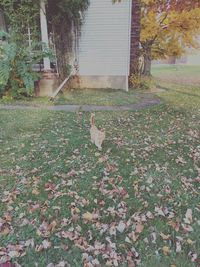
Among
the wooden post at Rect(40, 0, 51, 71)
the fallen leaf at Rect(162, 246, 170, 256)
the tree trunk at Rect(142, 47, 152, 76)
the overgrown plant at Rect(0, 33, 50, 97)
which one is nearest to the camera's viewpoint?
the fallen leaf at Rect(162, 246, 170, 256)

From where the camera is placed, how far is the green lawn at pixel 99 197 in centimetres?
261

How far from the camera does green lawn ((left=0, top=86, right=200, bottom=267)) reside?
261 centimetres

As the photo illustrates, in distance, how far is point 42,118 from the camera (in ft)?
21.6

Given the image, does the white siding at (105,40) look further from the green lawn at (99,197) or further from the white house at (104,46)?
the green lawn at (99,197)

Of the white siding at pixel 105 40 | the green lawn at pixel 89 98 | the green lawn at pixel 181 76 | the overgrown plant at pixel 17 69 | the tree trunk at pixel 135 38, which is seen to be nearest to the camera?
the overgrown plant at pixel 17 69

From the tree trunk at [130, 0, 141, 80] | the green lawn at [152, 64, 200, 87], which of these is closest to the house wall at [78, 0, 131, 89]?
the tree trunk at [130, 0, 141, 80]

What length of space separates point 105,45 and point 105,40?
171 millimetres

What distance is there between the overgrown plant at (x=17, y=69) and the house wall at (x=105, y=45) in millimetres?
2236

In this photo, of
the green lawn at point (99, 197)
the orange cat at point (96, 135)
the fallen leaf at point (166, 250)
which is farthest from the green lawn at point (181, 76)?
the fallen leaf at point (166, 250)

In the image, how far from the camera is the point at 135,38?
10992mm

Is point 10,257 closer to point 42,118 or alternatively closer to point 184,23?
point 42,118

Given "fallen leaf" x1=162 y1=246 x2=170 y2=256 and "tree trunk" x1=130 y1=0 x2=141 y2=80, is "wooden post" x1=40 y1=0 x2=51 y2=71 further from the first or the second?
"fallen leaf" x1=162 y1=246 x2=170 y2=256

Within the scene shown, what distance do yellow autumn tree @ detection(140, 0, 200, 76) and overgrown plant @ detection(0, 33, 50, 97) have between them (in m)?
4.81

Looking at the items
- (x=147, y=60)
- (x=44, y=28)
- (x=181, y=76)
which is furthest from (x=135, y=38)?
(x=181, y=76)
